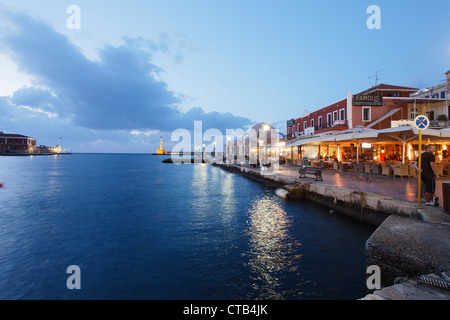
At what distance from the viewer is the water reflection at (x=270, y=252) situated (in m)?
5.22

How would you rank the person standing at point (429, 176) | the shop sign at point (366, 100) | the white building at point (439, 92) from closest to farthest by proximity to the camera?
1. the person standing at point (429, 176)
2. the shop sign at point (366, 100)
3. the white building at point (439, 92)

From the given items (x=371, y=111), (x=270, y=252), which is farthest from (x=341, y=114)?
(x=270, y=252)

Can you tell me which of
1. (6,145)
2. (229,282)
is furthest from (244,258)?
(6,145)

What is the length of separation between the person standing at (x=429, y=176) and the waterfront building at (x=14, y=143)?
174352 millimetres

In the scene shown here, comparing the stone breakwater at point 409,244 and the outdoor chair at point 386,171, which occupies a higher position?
the outdoor chair at point 386,171

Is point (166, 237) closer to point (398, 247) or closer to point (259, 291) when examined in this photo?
point (259, 291)

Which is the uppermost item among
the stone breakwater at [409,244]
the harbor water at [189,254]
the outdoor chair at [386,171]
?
the outdoor chair at [386,171]

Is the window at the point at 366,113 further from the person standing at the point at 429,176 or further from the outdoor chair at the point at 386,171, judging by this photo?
the person standing at the point at 429,176

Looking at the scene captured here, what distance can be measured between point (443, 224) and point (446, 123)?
2750cm

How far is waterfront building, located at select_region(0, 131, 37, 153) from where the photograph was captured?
424 feet

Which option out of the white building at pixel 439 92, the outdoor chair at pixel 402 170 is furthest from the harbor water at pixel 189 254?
the white building at pixel 439 92
